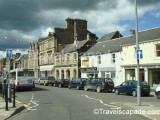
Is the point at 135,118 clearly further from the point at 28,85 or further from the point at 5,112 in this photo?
the point at 28,85

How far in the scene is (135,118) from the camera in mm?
13531

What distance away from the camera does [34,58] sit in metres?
89.8

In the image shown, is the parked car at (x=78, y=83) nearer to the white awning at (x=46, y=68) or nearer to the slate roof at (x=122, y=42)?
the slate roof at (x=122, y=42)

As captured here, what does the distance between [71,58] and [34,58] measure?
96.2 feet

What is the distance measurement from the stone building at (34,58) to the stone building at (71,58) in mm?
16622

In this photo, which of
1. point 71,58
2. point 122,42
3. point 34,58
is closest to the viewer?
point 122,42

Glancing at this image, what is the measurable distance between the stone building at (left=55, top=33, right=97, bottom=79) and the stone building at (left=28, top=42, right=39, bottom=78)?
16622 mm

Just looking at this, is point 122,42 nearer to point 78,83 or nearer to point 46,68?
point 78,83

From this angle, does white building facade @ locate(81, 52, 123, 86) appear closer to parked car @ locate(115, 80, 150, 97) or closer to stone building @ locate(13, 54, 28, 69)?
parked car @ locate(115, 80, 150, 97)

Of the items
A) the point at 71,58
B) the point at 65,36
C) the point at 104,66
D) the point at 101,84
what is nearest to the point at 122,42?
the point at 104,66

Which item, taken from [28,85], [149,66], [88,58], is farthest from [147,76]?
[88,58]

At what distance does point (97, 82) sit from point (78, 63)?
2326 centimetres

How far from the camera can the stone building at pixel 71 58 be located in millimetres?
60219

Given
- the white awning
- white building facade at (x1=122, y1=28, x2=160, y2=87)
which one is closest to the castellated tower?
the white awning
